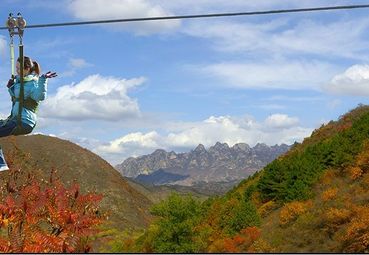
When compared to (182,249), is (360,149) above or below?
above

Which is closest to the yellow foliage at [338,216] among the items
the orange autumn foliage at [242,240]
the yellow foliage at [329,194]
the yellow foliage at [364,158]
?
the yellow foliage at [329,194]

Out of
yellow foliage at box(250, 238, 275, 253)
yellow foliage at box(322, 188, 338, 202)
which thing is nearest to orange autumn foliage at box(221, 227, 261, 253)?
yellow foliage at box(250, 238, 275, 253)

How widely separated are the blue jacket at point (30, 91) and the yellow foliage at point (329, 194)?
53685mm

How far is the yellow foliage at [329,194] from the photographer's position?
57.9 m

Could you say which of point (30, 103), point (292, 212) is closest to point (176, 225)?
point (292, 212)

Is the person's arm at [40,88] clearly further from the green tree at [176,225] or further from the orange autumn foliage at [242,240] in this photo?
the green tree at [176,225]

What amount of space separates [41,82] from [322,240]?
43977 mm

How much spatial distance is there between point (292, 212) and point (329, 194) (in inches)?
184

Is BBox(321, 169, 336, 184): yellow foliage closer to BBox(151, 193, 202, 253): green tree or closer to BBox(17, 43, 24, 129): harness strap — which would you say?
BBox(151, 193, 202, 253): green tree

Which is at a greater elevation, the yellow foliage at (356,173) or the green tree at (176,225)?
the yellow foliage at (356,173)

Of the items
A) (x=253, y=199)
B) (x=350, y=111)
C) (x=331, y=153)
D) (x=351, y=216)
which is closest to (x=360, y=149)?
(x=331, y=153)

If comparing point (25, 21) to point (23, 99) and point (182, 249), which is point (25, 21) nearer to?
point (23, 99)

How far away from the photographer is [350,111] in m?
113

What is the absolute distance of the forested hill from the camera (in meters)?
49.2
